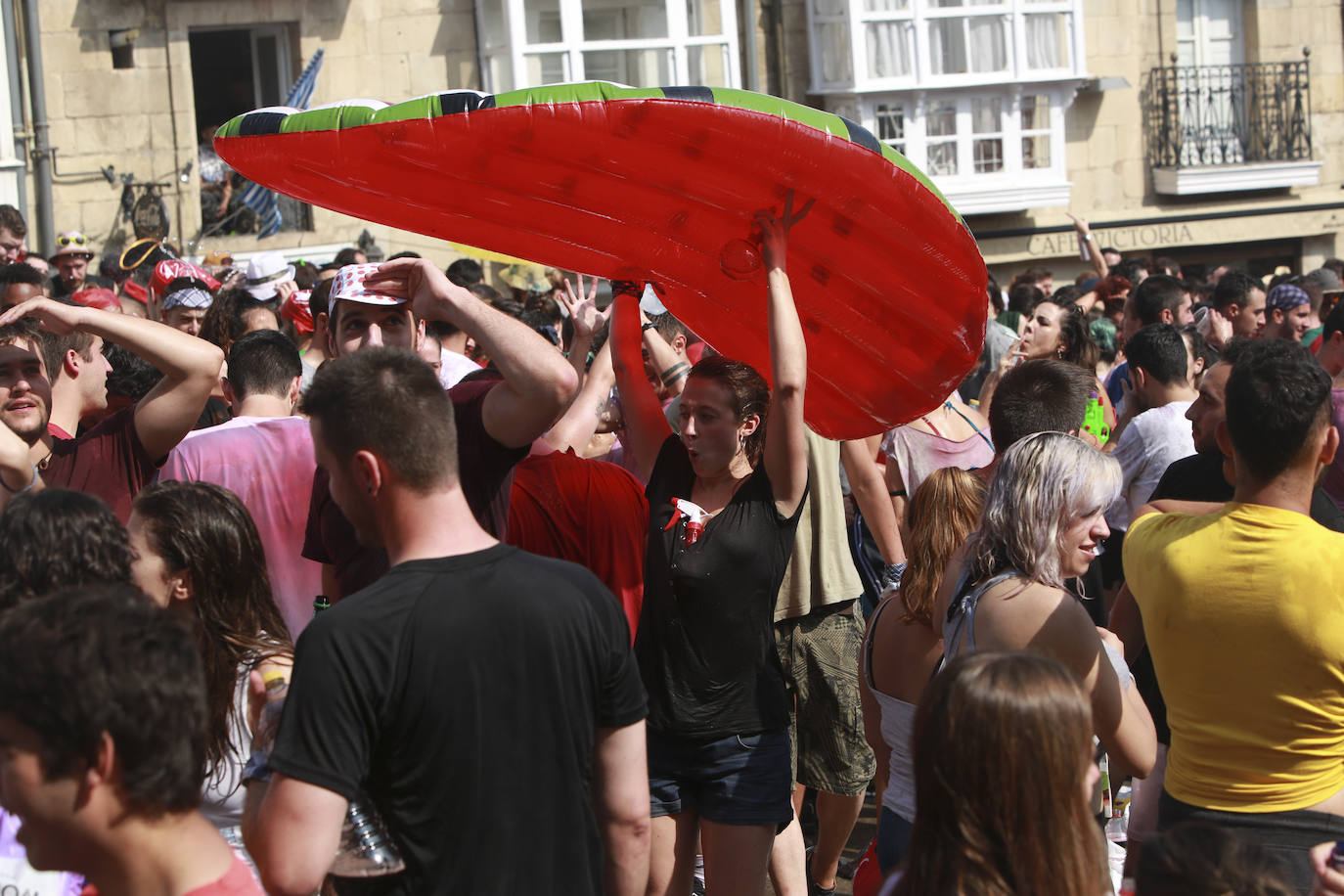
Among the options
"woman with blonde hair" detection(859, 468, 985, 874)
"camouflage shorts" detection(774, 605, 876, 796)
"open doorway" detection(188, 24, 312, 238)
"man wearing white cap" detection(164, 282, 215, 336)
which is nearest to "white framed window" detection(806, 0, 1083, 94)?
"open doorway" detection(188, 24, 312, 238)

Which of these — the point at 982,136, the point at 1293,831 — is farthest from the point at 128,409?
the point at 982,136

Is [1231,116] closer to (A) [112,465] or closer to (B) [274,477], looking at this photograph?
(B) [274,477]

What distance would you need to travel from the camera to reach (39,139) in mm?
15352

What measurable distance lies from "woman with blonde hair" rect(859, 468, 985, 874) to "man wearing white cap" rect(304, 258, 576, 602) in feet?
3.70

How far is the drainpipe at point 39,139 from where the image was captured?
49.7 feet

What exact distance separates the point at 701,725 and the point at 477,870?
1513 mm

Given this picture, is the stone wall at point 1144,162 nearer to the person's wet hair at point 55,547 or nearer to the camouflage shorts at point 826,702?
the camouflage shorts at point 826,702

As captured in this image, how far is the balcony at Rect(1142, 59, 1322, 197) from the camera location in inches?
769

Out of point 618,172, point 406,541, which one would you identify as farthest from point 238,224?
point 406,541

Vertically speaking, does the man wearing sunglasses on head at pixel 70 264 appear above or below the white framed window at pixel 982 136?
below

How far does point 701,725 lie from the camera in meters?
3.74

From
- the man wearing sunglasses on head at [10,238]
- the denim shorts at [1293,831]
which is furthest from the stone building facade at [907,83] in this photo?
the denim shorts at [1293,831]

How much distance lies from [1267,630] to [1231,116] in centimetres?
1913

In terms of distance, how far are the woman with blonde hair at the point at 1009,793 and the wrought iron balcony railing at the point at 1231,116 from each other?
19.2 meters
